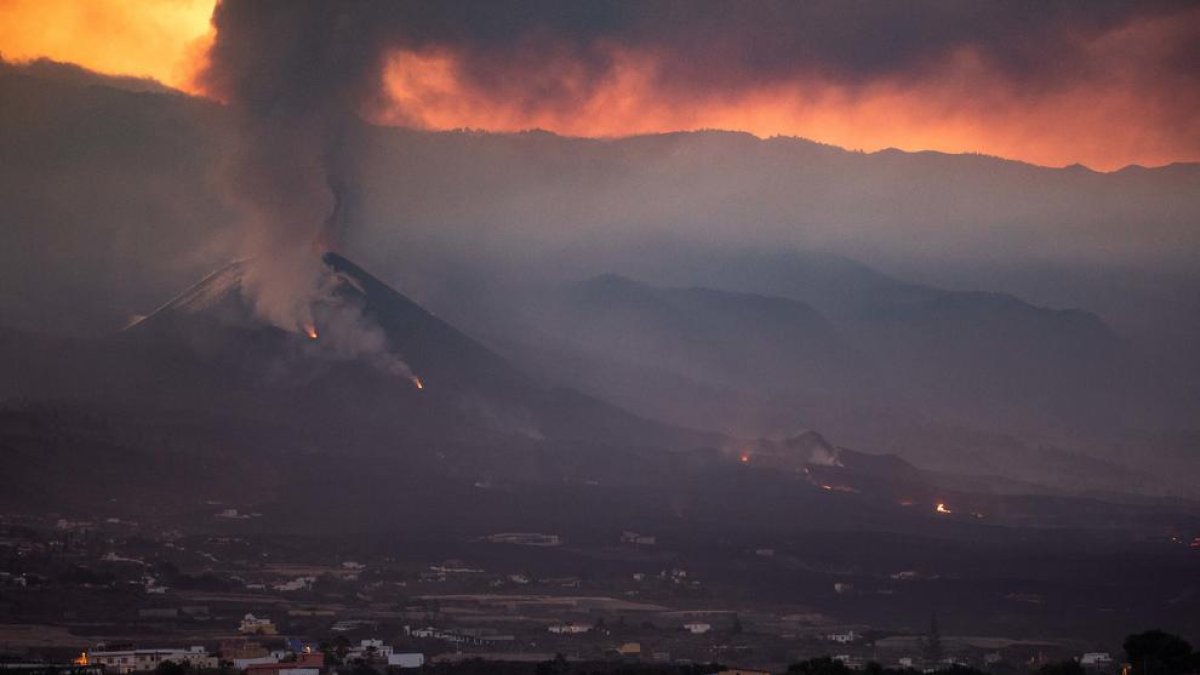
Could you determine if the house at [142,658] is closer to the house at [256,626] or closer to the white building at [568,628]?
the house at [256,626]

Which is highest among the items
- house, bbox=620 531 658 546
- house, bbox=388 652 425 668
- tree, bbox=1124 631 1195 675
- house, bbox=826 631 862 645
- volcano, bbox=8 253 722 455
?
volcano, bbox=8 253 722 455

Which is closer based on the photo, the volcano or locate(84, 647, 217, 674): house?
locate(84, 647, 217, 674): house

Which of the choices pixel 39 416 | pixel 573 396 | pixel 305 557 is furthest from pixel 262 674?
pixel 573 396

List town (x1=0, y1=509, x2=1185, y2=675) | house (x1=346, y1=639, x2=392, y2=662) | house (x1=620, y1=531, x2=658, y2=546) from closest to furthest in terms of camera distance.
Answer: town (x1=0, y1=509, x2=1185, y2=675), house (x1=346, y1=639, x2=392, y2=662), house (x1=620, y1=531, x2=658, y2=546)

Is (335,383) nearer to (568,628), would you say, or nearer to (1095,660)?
(568,628)

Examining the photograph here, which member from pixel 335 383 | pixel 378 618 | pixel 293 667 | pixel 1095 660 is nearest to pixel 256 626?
pixel 378 618

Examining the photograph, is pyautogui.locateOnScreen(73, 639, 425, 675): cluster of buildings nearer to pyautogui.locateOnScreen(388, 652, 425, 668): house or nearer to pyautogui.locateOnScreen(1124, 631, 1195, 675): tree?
pyautogui.locateOnScreen(388, 652, 425, 668): house

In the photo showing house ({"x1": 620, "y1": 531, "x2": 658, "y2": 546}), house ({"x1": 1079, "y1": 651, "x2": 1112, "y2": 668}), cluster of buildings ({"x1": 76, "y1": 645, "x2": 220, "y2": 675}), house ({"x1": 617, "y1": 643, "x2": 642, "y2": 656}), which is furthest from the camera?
house ({"x1": 620, "y1": 531, "x2": 658, "y2": 546})

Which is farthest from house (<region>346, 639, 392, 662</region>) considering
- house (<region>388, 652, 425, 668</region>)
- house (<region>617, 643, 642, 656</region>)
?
house (<region>617, 643, 642, 656</region>)
